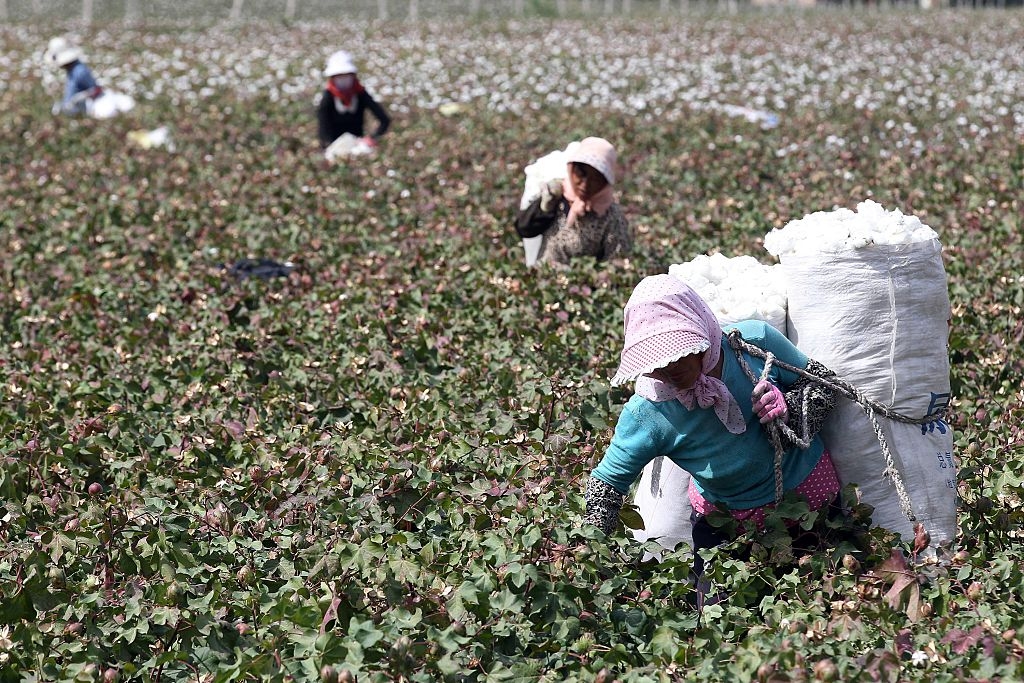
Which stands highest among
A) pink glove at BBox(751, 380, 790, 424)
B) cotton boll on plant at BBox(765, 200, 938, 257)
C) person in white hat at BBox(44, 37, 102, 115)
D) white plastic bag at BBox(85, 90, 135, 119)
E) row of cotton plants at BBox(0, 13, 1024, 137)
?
cotton boll on plant at BBox(765, 200, 938, 257)

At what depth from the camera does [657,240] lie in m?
7.70

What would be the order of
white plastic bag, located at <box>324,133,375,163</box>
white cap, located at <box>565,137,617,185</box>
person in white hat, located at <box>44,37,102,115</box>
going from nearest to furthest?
white cap, located at <box>565,137,617,185</box> < white plastic bag, located at <box>324,133,375,163</box> < person in white hat, located at <box>44,37,102,115</box>

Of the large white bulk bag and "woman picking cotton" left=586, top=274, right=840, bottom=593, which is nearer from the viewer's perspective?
"woman picking cotton" left=586, top=274, right=840, bottom=593

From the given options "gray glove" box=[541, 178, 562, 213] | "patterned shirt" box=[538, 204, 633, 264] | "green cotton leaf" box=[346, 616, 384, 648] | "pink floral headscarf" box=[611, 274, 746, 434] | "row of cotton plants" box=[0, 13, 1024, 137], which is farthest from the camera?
"row of cotton plants" box=[0, 13, 1024, 137]

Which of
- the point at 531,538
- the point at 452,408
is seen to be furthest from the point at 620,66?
the point at 531,538

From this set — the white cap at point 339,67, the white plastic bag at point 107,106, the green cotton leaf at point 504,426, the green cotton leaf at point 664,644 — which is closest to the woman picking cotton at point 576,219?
the green cotton leaf at point 504,426

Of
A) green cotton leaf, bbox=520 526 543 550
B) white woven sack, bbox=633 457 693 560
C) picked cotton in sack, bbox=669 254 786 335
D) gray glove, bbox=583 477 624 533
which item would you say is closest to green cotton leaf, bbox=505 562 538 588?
green cotton leaf, bbox=520 526 543 550

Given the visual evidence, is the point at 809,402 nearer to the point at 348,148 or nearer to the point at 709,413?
the point at 709,413

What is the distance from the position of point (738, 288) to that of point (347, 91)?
795 cm

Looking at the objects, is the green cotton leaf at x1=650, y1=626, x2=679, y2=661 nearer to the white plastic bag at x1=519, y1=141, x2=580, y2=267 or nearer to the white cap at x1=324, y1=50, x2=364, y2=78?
the white plastic bag at x1=519, y1=141, x2=580, y2=267

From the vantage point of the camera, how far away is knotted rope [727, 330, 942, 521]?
3.52 metres

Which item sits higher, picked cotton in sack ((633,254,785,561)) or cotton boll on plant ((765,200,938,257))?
cotton boll on plant ((765,200,938,257))

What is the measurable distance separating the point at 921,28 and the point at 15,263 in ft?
56.6

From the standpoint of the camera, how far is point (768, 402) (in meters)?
3.44
